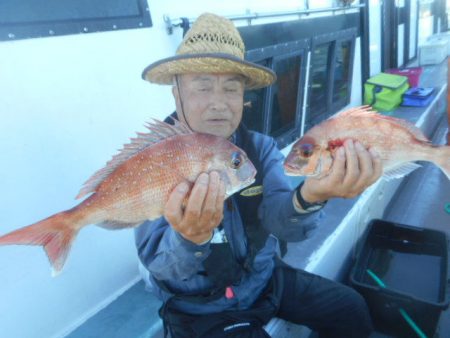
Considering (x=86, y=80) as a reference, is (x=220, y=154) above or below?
below

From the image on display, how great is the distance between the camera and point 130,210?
114cm

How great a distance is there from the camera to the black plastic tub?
7.18 feet

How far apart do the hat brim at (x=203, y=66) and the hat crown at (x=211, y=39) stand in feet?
0.21

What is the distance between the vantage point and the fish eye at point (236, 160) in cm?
120

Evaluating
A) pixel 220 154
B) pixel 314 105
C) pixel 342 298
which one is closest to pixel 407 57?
pixel 314 105

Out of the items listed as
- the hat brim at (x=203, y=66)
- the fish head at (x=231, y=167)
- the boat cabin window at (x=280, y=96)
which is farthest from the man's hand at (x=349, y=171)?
the boat cabin window at (x=280, y=96)

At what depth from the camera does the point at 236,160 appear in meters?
1.20

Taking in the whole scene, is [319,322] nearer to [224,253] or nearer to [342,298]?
[342,298]

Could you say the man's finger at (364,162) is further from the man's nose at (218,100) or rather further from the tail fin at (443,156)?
the man's nose at (218,100)

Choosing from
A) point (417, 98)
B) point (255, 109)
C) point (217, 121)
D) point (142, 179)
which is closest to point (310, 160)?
point (217, 121)

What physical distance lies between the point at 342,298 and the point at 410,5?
10.1 meters

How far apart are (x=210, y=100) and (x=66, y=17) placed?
0.99 m

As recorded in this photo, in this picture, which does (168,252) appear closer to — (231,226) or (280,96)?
(231,226)

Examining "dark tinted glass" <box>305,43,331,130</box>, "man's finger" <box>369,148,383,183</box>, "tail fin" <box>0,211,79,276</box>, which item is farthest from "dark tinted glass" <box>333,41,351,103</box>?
"tail fin" <box>0,211,79,276</box>
